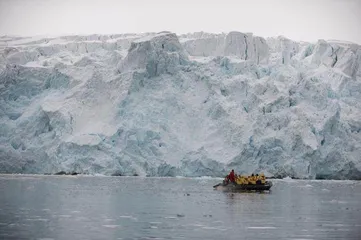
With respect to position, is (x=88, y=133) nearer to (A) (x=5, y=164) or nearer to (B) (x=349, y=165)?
(A) (x=5, y=164)

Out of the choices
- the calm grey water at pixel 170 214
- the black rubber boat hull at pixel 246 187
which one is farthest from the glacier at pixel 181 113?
the calm grey water at pixel 170 214

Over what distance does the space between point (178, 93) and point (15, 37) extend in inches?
1217

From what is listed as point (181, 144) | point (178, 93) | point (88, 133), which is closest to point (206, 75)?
point (178, 93)

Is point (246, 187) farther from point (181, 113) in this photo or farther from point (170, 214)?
point (170, 214)

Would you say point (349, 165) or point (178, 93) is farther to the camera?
point (178, 93)

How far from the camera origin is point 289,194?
126 feet

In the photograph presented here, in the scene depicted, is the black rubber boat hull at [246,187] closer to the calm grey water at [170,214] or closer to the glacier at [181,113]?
the calm grey water at [170,214]

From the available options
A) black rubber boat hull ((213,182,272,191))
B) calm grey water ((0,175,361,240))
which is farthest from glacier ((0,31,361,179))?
calm grey water ((0,175,361,240))

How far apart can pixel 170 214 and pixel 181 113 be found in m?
32.6

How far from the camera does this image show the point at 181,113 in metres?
57.8

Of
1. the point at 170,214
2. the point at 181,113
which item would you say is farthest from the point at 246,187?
the point at 170,214

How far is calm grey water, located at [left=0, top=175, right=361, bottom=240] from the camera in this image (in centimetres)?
1969

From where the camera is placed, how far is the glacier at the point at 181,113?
53.2 m

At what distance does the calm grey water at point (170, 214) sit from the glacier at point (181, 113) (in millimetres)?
14596
